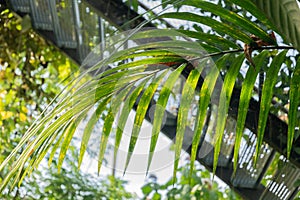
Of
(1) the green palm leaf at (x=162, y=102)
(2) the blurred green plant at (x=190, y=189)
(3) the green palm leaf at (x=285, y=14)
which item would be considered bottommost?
(2) the blurred green plant at (x=190, y=189)

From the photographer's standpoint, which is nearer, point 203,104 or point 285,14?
point 285,14

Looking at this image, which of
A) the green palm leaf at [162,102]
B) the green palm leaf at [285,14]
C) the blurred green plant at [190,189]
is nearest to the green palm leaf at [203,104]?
the green palm leaf at [162,102]

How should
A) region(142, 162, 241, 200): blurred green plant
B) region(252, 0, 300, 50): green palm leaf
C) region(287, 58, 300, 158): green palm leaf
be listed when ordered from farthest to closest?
region(142, 162, 241, 200): blurred green plant → region(287, 58, 300, 158): green palm leaf → region(252, 0, 300, 50): green palm leaf

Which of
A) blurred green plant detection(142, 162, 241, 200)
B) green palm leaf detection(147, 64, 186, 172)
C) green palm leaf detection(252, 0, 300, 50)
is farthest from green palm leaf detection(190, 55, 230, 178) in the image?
blurred green plant detection(142, 162, 241, 200)

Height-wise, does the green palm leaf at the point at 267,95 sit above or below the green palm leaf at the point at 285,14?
below

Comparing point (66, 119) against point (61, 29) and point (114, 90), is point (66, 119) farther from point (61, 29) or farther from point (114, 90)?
point (61, 29)

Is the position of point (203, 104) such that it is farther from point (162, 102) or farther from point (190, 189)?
point (190, 189)

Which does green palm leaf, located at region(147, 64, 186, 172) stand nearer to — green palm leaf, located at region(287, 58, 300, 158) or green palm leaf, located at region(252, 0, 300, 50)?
green palm leaf, located at region(287, 58, 300, 158)

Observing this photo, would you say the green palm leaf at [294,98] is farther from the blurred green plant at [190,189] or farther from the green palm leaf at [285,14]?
the blurred green plant at [190,189]

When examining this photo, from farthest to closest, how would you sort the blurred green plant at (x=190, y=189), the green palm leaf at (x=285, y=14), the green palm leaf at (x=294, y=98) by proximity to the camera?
the blurred green plant at (x=190, y=189), the green palm leaf at (x=294, y=98), the green palm leaf at (x=285, y=14)

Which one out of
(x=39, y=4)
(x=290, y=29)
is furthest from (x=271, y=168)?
(x=290, y=29)

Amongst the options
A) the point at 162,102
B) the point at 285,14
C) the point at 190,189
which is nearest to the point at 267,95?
the point at 162,102

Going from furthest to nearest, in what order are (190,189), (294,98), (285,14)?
(190,189)
(294,98)
(285,14)

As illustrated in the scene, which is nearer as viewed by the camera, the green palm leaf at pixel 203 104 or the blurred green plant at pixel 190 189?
the green palm leaf at pixel 203 104
